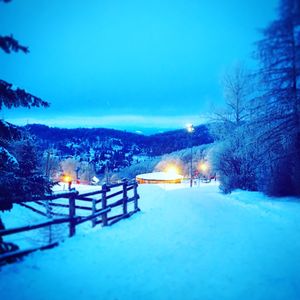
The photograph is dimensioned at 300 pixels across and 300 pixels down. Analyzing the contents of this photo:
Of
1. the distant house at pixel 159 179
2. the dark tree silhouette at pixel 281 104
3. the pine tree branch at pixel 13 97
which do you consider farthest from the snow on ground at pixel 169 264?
the distant house at pixel 159 179

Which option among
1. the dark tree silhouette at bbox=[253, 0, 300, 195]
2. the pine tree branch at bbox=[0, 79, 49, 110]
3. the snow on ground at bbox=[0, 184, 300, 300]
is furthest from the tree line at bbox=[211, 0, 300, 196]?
the pine tree branch at bbox=[0, 79, 49, 110]

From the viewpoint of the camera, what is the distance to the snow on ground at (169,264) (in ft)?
18.8

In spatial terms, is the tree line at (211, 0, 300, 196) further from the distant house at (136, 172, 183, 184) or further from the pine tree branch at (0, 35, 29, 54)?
the distant house at (136, 172, 183, 184)

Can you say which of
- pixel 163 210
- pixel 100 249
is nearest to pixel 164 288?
pixel 100 249

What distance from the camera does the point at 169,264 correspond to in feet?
23.2

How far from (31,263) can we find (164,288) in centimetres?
321

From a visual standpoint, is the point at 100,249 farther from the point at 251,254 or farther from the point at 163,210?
the point at 163,210

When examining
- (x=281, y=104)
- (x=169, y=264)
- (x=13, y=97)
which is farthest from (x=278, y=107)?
(x=13, y=97)

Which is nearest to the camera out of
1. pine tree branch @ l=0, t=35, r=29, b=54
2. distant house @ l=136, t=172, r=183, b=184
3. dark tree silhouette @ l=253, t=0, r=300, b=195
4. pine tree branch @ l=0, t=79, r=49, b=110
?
pine tree branch @ l=0, t=35, r=29, b=54

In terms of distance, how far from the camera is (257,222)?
11477 millimetres

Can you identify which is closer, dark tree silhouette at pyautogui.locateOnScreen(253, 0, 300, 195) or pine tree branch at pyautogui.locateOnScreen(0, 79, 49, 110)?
pine tree branch at pyautogui.locateOnScreen(0, 79, 49, 110)

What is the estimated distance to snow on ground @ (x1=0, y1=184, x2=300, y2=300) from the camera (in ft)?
18.8

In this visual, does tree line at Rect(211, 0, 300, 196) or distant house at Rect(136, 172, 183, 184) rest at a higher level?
tree line at Rect(211, 0, 300, 196)

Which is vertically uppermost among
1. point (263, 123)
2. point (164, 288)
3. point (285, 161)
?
point (263, 123)
